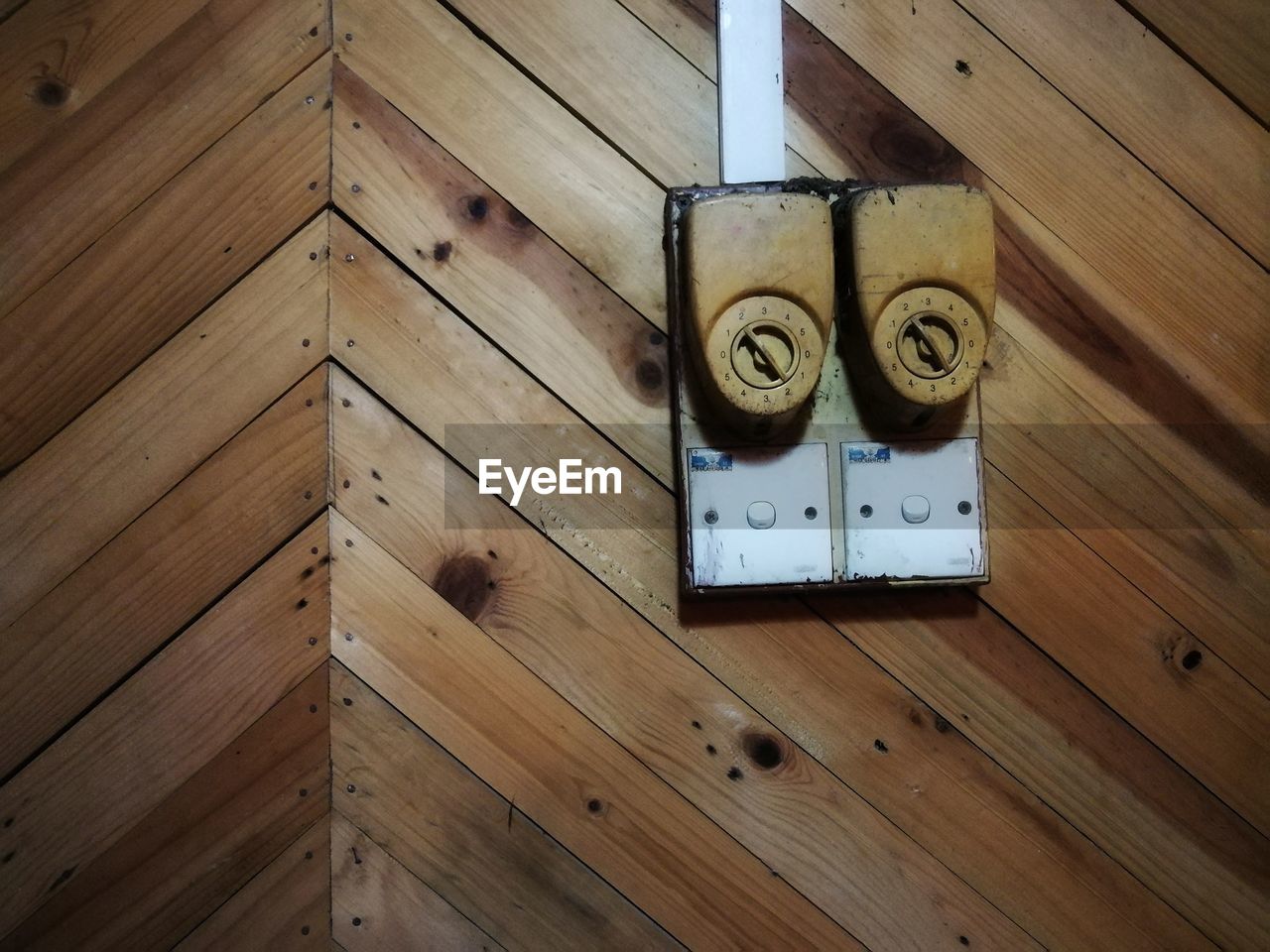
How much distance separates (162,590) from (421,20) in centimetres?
51

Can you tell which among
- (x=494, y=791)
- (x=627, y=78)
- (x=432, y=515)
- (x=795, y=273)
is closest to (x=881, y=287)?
(x=795, y=273)

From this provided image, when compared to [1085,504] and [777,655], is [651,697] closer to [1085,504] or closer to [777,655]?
[777,655]

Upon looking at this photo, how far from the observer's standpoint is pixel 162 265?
813 millimetres

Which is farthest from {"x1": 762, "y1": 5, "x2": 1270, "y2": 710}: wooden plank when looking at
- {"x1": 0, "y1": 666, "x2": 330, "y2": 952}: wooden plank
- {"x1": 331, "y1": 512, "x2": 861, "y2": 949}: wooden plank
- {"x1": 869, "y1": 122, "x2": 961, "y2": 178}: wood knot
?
{"x1": 0, "y1": 666, "x2": 330, "y2": 952}: wooden plank

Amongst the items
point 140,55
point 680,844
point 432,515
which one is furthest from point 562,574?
point 140,55

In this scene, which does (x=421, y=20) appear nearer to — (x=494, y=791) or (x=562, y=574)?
(x=562, y=574)

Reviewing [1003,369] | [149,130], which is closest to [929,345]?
[1003,369]

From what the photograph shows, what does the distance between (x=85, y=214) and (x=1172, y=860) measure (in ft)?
3.37

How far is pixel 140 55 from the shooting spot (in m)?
0.82

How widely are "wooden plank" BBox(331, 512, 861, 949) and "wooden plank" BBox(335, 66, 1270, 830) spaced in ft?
0.47

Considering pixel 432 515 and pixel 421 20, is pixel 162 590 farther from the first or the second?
pixel 421 20

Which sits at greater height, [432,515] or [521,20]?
[521,20]

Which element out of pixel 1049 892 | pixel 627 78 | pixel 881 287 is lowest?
pixel 1049 892

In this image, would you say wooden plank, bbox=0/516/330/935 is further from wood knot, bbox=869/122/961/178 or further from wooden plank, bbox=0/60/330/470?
wood knot, bbox=869/122/961/178
